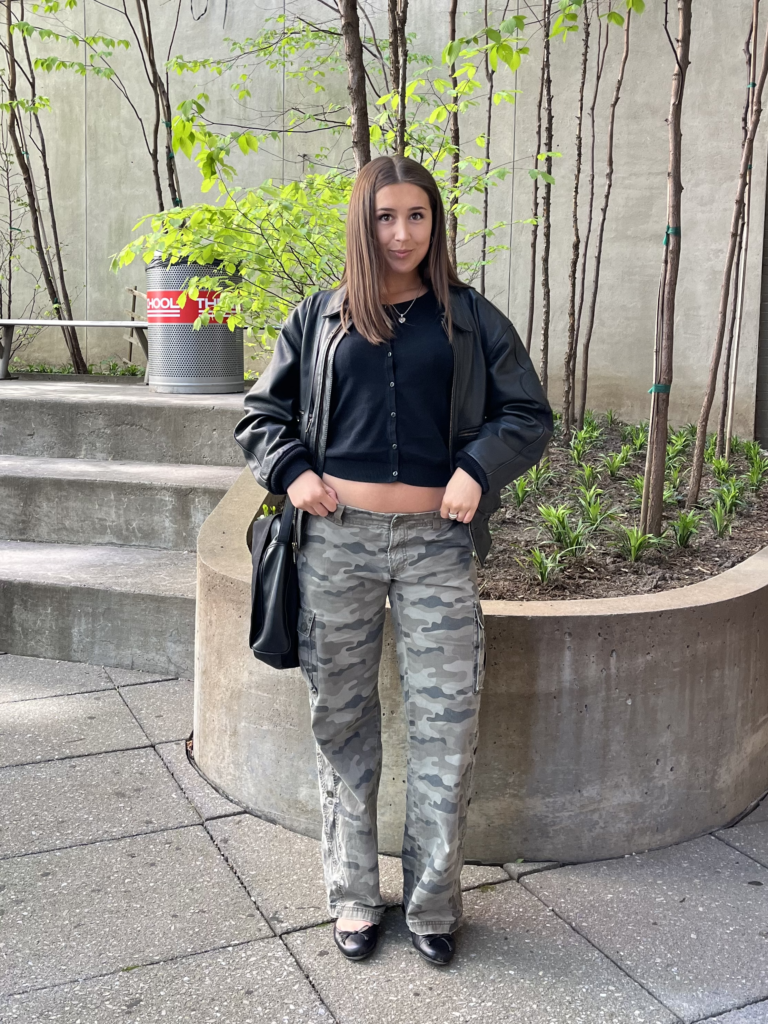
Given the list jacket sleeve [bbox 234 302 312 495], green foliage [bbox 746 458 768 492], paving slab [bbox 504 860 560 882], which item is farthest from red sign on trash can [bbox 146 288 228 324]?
paving slab [bbox 504 860 560 882]

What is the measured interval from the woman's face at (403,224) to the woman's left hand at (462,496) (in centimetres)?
53

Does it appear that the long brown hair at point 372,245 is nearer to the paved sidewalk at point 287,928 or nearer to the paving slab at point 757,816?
the paved sidewalk at point 287,928

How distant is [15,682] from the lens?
14.7 ft

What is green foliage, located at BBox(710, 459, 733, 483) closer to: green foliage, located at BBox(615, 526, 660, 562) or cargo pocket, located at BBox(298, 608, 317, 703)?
green foliage, located at BBox(615, 526, 660, 562)

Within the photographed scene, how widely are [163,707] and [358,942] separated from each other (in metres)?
1.86

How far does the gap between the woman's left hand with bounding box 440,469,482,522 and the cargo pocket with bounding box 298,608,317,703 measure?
1.46ft

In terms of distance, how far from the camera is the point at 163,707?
423cm

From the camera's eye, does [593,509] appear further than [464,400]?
Yes

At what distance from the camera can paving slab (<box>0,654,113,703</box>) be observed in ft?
14.3

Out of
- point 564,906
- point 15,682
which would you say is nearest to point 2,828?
point 15,682

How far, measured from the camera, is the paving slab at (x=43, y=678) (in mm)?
4363

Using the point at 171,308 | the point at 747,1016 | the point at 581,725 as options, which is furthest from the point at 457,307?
the point at 171,308

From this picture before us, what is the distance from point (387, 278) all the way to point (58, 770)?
7.26 feet

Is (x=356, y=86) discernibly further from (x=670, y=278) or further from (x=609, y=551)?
(x=609, y=551)
